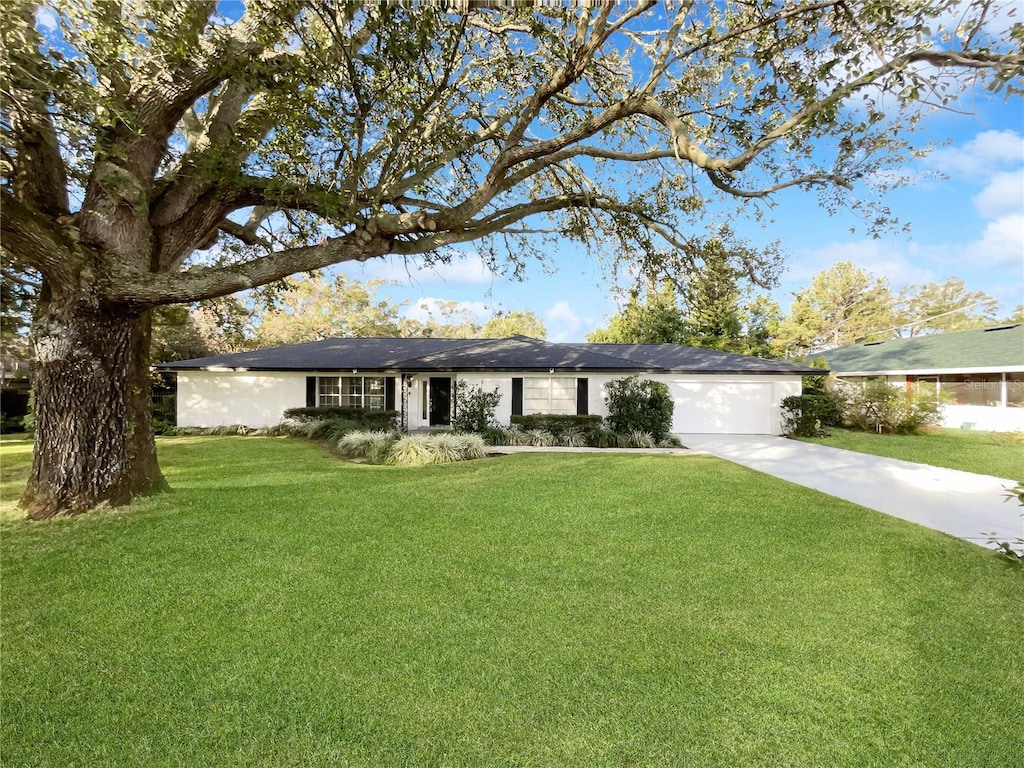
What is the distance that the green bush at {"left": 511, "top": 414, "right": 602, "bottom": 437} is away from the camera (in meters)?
14.6

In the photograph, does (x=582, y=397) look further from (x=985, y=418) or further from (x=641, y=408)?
(x=985, y=418)

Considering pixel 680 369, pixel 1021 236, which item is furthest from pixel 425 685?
pixel 680 369

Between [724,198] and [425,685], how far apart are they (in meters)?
7.99

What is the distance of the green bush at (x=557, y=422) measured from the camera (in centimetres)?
1462

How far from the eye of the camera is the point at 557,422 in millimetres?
14648

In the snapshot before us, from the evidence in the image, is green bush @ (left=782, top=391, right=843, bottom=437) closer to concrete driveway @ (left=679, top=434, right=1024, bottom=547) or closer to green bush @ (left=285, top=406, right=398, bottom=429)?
concrete driveway @ (left=679, top=434, right=1024, bottom=547)

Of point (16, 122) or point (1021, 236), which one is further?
point (1021, 236)

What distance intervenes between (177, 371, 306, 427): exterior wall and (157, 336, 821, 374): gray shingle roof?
1.81 feet

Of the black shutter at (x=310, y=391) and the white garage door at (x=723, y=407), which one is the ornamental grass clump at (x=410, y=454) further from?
the white garage door at (x=723, y=407)

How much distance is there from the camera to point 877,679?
2.80 meters

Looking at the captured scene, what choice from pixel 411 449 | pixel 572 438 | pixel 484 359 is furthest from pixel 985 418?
pixel 411 449

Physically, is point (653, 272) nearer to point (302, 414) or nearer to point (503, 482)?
point (503, 482)

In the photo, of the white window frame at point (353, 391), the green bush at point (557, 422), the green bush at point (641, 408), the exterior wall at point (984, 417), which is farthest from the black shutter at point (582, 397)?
the exterior wall at point (984, 417)

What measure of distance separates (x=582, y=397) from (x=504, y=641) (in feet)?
41.2
